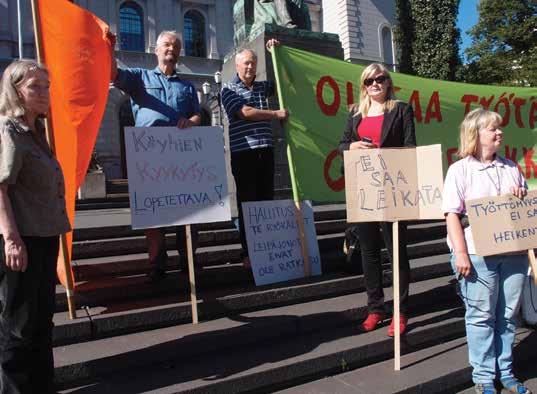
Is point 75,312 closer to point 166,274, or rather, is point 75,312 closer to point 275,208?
point 166,274

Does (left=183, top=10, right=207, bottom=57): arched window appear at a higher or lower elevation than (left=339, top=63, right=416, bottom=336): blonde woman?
higher

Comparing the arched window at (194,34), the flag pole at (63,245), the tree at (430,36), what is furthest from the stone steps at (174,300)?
the arched window at (194,34)

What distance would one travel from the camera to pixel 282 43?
7.03 metres

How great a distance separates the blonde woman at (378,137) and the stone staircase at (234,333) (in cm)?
29

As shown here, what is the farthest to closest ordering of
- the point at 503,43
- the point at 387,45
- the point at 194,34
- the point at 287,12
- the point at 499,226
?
the point at 387,45, the point at 503,43, the point at 194,34, the point at 287,12, the point at 499,226

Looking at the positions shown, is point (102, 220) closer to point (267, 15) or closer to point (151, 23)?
point (267, 15)

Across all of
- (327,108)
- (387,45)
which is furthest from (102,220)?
(387,45)

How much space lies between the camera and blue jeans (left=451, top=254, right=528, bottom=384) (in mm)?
2777

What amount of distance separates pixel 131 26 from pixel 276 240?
23634 millimetres

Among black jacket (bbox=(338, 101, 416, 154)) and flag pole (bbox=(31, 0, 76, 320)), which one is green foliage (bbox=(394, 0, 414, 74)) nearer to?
black jacket (bbox=(338, 101, 416, 154))

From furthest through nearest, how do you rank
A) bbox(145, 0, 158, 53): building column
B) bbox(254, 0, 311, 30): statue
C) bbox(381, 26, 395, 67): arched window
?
1. bbox(381, 26, 395, 67): arched window
2. bbox(145, 0, 158, 53): building column
3. bbox(254, 0, 311, 30): statue

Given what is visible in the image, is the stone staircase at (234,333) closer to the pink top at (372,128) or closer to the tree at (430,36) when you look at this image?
the pink top at (372,128)

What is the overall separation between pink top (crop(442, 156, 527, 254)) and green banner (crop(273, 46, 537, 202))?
71.2 inches

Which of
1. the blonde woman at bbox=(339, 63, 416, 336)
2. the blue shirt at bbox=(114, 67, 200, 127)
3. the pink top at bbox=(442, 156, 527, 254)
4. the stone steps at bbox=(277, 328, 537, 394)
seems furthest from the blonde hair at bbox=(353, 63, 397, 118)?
the stone steps at bbox=(277, 328, 537, 394)
